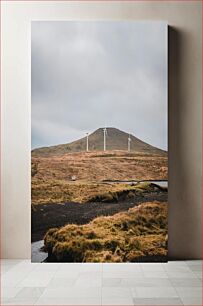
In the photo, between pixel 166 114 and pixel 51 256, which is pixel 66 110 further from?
pixel 51 256

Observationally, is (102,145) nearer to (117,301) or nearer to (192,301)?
(117,301)

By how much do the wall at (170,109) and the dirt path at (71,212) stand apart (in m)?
0.12

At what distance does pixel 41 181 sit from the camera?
5375 millimetres

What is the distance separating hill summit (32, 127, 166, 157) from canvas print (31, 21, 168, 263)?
10mm

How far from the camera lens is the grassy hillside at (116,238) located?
5.24 m

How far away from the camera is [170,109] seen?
5457mm

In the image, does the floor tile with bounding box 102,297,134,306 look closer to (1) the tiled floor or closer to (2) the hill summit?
(1) the tiled floor

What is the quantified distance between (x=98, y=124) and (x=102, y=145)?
8.6 inches

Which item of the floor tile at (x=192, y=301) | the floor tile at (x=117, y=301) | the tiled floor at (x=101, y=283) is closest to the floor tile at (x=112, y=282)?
the tiled floor at (x=101, y=283)

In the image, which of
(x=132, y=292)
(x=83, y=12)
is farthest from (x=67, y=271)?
(x=83, y=12)

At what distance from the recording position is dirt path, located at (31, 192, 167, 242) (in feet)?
17.4

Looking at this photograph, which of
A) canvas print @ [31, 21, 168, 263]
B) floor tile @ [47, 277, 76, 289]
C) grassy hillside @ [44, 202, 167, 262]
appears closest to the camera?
floor tile @ [47, 277, 76, 289]

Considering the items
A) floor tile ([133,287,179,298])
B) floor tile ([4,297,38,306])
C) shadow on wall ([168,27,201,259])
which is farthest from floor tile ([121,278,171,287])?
shadow on wall ([168,27,201,259])

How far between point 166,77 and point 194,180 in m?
1.10
